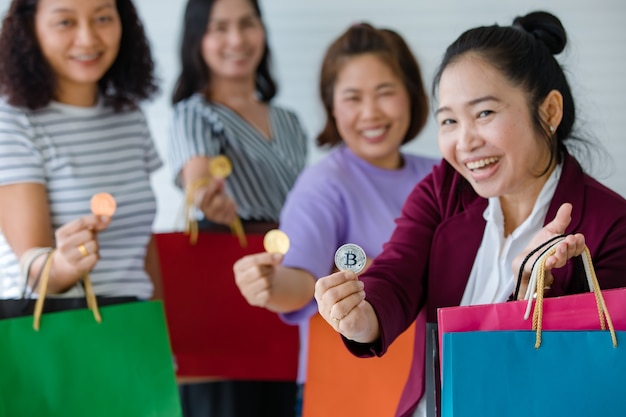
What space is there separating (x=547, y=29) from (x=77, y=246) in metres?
0.95

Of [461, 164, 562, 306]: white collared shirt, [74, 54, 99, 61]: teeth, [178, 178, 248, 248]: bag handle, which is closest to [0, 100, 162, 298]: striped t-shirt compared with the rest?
[74, 54, 99, 61]: teeth

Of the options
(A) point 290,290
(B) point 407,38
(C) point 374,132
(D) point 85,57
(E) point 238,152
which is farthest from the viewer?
(B) point 407,38

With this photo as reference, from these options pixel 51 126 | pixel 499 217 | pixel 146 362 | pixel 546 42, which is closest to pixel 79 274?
pixel 146 362

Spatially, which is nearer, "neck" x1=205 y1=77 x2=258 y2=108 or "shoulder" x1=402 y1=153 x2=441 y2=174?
"shoulder" x1=402 y1=153 x2=441 y2=174

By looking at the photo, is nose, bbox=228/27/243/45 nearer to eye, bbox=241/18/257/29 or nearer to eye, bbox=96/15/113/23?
eye, bbox=241/18/257/29

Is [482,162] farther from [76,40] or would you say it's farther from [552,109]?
[76,40]

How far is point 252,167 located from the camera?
2484 mm

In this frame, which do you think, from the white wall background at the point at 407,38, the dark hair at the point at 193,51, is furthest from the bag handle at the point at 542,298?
the white wall background at the point at 407,38

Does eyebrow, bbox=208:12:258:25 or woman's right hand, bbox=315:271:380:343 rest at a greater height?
eyebrow, bbox=208:12:258:25

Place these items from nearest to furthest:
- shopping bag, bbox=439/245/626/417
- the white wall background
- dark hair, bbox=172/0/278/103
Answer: shopping bag, bbox=439/245/626/417 → dark hair, bbox=172/0/278/103 → the white wall background

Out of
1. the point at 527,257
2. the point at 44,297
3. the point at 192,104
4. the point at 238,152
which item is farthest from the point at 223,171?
the point at 527,257

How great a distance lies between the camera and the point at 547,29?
1565 mm

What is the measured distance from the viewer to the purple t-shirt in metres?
1.94

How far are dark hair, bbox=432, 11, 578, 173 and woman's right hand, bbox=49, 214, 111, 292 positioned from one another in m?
0.71
